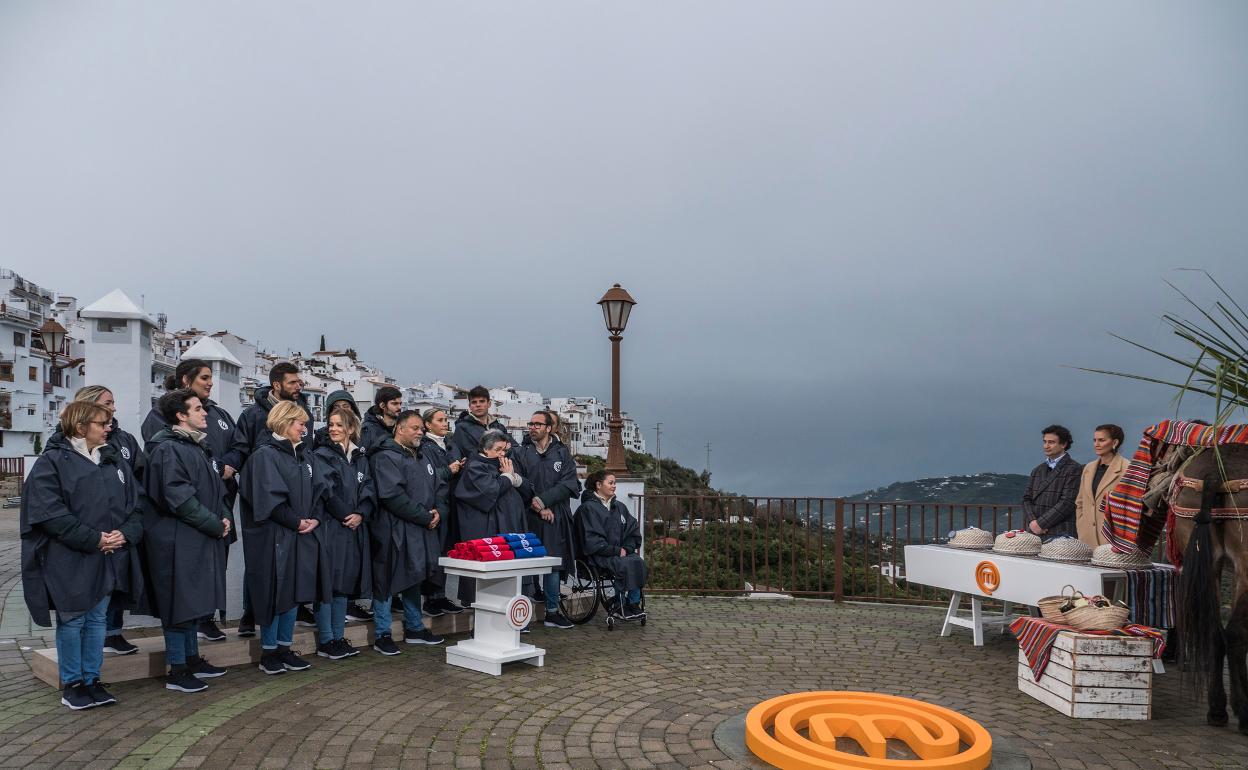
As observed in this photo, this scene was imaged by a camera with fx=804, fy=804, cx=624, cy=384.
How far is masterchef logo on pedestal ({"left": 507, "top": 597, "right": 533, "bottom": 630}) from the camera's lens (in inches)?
259

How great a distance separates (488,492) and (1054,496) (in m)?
5.84

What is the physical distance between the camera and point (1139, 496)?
229 inches

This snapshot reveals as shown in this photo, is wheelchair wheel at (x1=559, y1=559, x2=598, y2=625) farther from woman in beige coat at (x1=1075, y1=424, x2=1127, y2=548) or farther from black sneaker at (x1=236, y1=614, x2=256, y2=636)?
woman in beige coat at (x1=1075, y1=424, x2=1127, y2=548)

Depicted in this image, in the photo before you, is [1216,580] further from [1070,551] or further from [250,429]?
[250,429]

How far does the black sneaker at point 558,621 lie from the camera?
28.2ft

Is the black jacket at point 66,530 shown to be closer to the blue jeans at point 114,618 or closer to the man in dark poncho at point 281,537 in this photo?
the blue jeans at point 114,618

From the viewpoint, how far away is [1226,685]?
20.0 feet

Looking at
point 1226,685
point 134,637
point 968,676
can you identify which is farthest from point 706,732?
point 134,637

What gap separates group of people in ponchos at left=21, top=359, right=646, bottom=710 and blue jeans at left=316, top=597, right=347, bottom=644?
0.02 m

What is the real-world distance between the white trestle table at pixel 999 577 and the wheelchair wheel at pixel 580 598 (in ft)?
11.2

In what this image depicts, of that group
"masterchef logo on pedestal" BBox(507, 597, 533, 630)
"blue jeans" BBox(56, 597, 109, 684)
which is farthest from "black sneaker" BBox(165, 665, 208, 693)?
"masterchef logo on pedestal" BBox(507, 597, 533, 630)

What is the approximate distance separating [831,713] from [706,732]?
0.80 m

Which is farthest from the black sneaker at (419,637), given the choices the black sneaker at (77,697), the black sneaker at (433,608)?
the black sneaker at (77,697)

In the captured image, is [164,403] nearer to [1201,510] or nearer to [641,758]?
[641,758]
